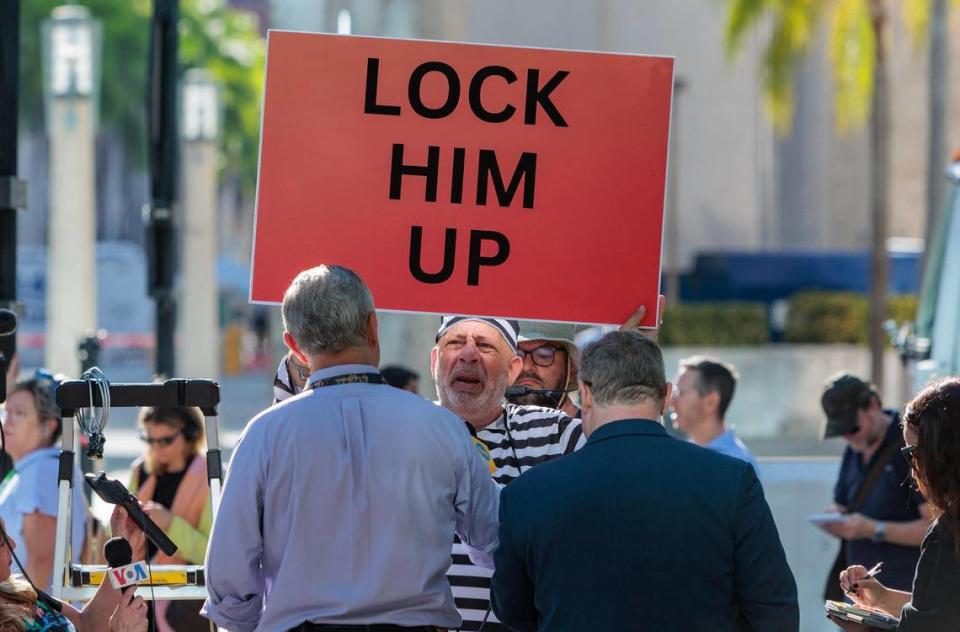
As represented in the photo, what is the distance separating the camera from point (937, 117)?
19656 millimetres

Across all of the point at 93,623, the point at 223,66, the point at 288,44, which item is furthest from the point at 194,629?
the point at 223,66

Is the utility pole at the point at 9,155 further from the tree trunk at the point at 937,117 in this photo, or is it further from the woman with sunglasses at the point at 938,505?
the tree trunk at the point at 937,117

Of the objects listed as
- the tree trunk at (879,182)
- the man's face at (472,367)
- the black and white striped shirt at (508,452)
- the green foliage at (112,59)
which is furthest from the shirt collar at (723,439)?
the green foliage at (112,59)

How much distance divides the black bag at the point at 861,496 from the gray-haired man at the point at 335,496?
3479 mm

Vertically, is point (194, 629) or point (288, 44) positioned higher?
point (288, 44)

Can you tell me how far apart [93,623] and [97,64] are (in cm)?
1276

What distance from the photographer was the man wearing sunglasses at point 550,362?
591 cm

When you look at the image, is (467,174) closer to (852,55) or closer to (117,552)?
(117,552)

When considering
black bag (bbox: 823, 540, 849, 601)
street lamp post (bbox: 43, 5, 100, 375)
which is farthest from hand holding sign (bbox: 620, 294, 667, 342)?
street lamp post (bbox: 43, 5, 100, 375)

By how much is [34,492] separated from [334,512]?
9.43 ft

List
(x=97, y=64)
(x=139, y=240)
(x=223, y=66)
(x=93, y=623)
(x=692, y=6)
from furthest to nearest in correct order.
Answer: (x=139, y=240) < (x=223, y=66) < (x=692, y=6) < (x=97, y=64) < (x=93, y=623)

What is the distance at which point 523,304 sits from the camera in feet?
16.9

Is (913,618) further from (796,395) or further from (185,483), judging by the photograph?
(796,395)

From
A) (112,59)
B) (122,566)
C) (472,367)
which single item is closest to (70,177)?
(472,367)
